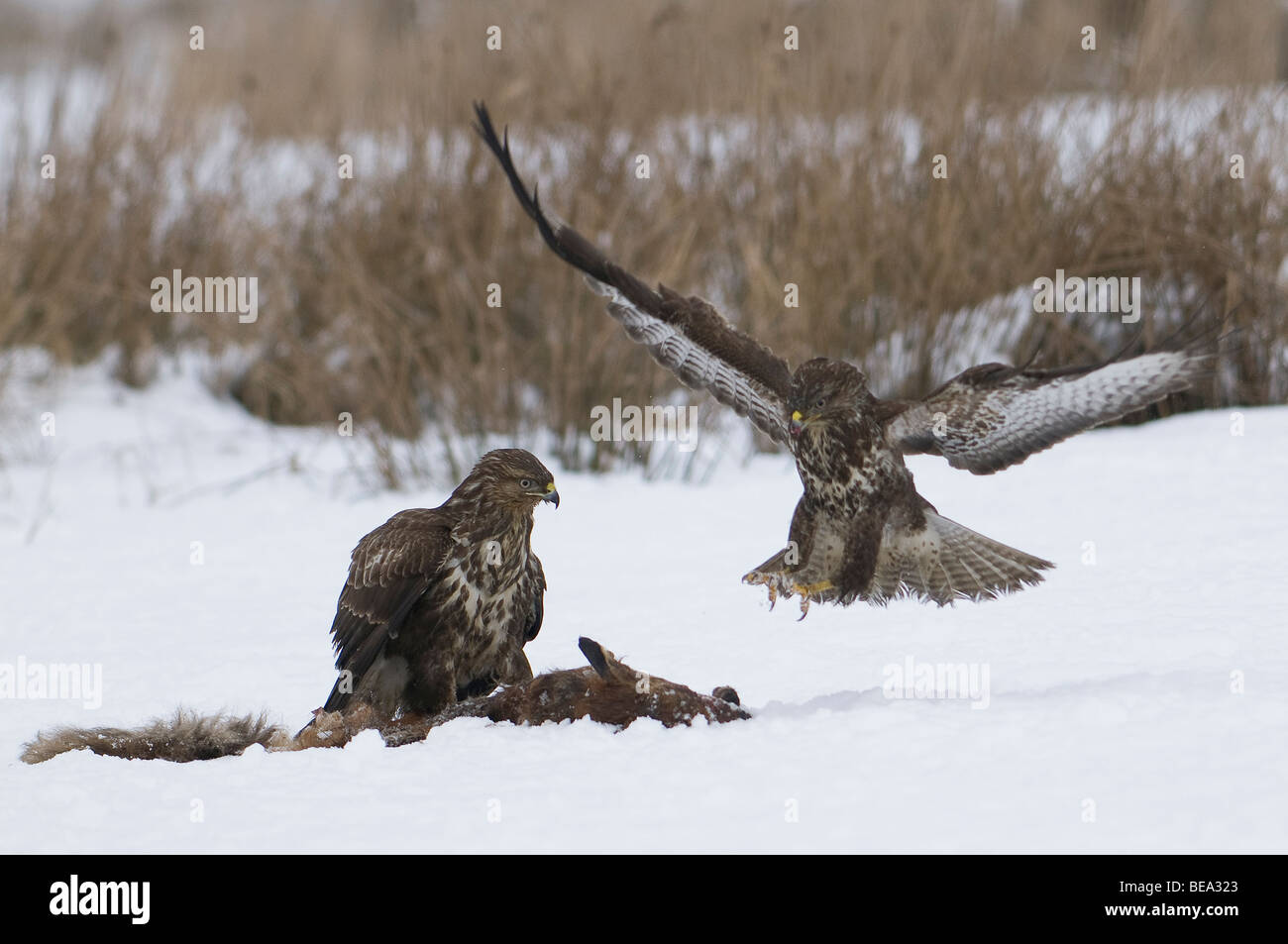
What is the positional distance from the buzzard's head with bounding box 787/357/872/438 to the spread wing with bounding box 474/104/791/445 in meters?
0.26

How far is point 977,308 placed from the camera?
304 inches

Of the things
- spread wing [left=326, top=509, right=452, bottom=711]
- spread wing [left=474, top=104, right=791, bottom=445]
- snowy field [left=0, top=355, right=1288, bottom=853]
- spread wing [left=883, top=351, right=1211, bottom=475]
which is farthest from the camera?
spread wing [left=474, top=104, right=791, bottom=445]

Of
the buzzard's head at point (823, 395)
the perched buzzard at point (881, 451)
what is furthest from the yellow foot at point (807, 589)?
the buzzard's head at point (823, 395)

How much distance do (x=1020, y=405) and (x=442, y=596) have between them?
1.55 m

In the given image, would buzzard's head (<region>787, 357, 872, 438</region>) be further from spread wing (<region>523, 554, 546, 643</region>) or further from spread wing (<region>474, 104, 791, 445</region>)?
spread wing (<region>523, 554, 546, 643</region>)

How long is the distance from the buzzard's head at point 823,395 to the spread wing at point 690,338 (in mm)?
259

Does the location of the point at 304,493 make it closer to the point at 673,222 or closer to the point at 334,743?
the point at 673,222

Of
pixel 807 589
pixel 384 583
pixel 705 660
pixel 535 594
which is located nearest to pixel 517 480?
pixel 535 594

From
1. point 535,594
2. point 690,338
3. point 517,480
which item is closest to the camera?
point 517,480

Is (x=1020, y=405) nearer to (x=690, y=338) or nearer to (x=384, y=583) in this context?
(x=690, y=338)

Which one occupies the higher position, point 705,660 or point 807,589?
point 807,589

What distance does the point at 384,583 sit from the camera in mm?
3930

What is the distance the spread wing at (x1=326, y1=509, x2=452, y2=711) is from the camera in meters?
3.92

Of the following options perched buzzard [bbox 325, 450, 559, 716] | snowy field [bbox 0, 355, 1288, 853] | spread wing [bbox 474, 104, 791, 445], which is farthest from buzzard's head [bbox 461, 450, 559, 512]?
→ spread wing [bbox 474, 104, 791, 445]
